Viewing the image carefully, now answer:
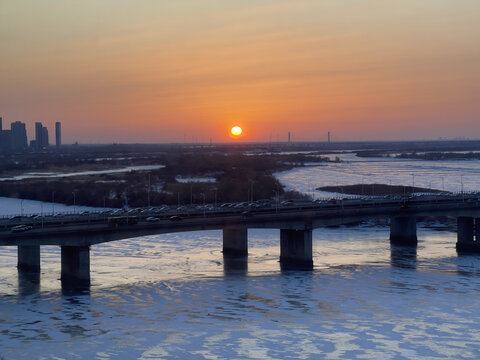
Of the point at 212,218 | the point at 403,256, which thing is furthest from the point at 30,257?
the point at 403,256

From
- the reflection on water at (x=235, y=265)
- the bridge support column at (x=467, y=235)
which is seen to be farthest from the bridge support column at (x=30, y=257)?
the bridge support column at (x=467, y=235)

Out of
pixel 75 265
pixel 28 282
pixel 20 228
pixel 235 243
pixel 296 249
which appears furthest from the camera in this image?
pixel 235 243

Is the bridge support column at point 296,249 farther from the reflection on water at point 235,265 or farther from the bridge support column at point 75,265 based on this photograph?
the bridge support column at point 75,265

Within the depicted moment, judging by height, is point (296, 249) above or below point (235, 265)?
above

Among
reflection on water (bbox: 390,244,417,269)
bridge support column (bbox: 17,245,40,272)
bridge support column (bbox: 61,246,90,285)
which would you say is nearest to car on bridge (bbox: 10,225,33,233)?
bridge support column (bbox: 61,246,90,285)

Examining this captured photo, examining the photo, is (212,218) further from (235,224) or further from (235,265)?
Answer: (235,265)

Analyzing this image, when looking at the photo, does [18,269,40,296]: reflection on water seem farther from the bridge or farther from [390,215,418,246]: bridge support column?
[390,215,418,246]: bridge support column

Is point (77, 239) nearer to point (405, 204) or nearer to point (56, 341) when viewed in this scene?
point (56, 341)
